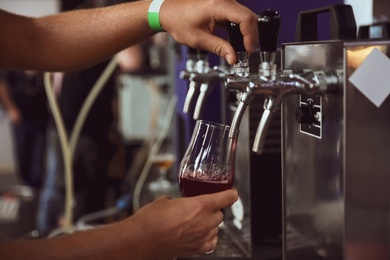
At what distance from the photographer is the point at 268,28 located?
931 mm

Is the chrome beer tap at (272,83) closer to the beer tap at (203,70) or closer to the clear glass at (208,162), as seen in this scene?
the clear glass at (208,162)

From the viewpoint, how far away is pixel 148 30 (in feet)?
4.50

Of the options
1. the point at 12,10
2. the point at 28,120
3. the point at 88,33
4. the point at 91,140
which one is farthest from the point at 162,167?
the point at 12,10

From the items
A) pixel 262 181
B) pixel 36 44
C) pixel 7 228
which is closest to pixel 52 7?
pixel 7 228

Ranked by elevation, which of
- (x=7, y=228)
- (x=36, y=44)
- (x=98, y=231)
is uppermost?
(x=36, y=44)

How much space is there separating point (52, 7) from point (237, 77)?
641cm

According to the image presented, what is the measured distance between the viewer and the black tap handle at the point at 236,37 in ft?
3.45

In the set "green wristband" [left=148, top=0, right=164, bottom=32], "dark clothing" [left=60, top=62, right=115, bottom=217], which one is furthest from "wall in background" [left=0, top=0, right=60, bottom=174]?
"green wristband" [left=148, top=0, right=164, bottom=32]

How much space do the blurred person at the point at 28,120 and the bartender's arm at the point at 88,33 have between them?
3.64m

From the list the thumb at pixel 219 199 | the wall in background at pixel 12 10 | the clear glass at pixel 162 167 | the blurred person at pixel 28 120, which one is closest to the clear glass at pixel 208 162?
the thumb at pixel 219 199

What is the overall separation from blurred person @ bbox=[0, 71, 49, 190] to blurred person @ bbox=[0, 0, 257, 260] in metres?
3.65

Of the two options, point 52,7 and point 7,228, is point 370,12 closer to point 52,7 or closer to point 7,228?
point 7,228

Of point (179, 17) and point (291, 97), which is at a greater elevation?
point (179, 17)

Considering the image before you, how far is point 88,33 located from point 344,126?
805 millimetres
